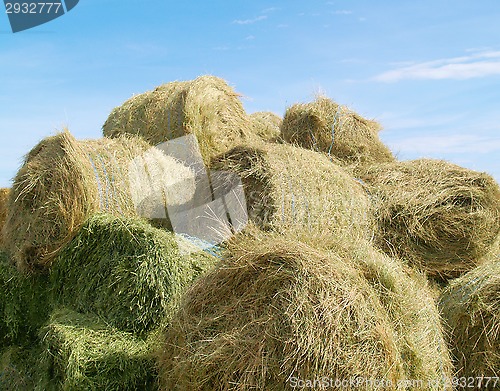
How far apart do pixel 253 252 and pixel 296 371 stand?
0.74 metres

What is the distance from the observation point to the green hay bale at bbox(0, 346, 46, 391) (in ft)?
14.1

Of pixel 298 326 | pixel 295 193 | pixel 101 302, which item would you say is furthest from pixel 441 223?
pixel 101 302

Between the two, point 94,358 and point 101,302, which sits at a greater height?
point 101,302

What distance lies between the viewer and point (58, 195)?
4652 mm

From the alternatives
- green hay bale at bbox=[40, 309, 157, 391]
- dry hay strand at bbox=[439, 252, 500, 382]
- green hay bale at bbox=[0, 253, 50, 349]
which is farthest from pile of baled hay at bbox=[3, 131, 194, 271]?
dry hay strand at bbox=[439, 252, 500, 382]

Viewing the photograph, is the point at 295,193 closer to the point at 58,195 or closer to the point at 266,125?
the point at 58,195

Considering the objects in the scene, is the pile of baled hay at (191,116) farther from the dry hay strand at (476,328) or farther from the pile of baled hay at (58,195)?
the dry hay strand at (476,328)

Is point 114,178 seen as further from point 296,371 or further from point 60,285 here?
point 296,371

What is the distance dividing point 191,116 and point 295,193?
1540 millimetres

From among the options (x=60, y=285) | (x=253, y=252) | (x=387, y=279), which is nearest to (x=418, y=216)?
(x=387, y=279)

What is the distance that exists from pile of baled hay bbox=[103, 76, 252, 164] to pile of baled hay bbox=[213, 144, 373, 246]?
764 mm

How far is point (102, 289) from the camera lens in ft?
14.3

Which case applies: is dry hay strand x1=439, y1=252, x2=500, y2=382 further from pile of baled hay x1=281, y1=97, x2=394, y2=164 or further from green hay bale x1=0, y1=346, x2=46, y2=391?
green hay bale x1=0, y1=346, x2=46, y2=391

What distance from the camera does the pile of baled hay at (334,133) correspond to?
20.5 ft
